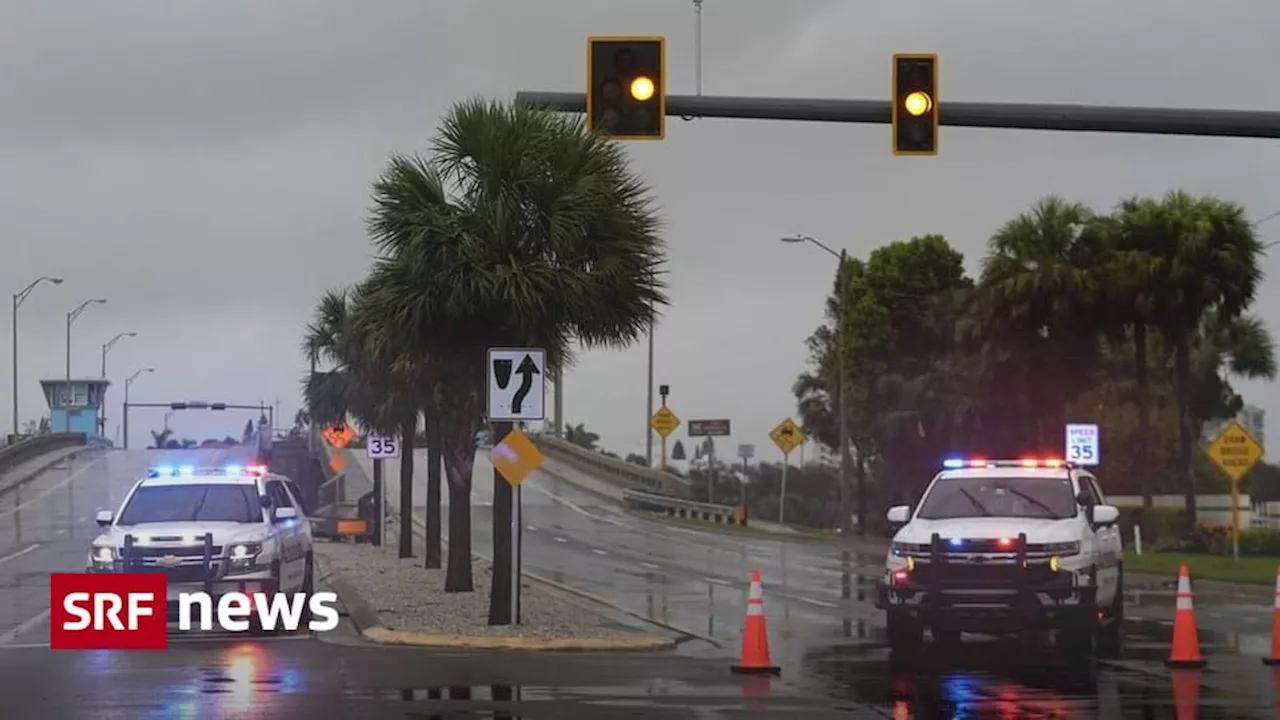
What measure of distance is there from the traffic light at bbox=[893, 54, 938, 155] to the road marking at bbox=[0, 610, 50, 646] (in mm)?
11085

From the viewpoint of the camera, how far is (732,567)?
37.1 m

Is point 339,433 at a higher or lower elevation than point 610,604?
higher

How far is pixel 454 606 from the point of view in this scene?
23.3 metres

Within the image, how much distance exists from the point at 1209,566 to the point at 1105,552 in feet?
61.2

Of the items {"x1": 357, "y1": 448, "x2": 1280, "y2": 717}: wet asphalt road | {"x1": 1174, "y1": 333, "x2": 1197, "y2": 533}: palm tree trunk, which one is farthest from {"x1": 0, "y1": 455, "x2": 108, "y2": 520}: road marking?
{"x1": 1174, "y1": 333, "x2": 1197, "y2": 533}: palm tree trunk

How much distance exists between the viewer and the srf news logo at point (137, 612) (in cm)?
1794

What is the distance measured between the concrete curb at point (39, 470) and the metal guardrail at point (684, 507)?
23.3m

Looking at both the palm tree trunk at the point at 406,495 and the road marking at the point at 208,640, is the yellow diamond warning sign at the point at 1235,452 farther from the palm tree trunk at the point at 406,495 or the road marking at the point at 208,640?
the road marking at the point at 208,640

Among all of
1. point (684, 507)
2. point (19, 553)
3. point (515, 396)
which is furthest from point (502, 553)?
point (684, 507)

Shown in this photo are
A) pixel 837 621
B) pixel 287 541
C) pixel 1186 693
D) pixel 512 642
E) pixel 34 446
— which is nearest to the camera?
pixel 1186 693

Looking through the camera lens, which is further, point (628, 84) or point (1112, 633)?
point (1112, 633)

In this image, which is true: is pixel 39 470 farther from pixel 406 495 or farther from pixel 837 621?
pixel 837 621

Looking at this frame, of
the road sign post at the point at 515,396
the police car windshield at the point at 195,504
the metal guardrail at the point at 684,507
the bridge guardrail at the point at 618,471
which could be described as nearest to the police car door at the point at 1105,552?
the road sign post at the point at 515,396

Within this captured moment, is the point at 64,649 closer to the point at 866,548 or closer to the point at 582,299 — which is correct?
the point at 582,299
